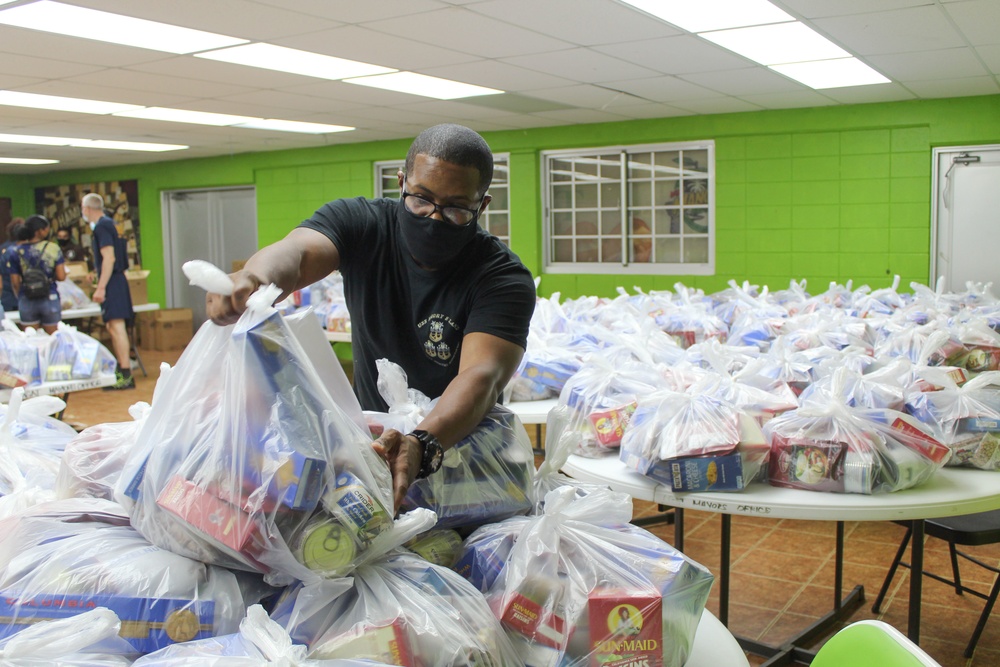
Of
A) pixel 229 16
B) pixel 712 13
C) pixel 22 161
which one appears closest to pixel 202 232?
pixel 22 161

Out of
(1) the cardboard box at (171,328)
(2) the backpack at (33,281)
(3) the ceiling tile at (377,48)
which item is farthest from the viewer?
(1) the cardboard box at (171,328)

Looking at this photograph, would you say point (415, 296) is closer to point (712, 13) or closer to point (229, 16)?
point (229, 16)

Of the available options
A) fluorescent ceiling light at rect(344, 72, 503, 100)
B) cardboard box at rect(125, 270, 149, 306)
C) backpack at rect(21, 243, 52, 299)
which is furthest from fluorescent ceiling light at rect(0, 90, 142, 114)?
cardboard box at rect(125, 270, 149, 306)

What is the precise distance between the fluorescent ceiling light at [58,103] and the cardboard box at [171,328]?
340 centimetres

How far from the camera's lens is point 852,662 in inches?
43.7

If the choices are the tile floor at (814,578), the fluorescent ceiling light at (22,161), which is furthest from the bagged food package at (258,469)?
the fluorescent ceiling light at (22,161)

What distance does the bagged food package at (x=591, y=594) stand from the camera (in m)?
1.04

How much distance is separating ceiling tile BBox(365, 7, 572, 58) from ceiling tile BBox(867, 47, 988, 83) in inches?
80.7

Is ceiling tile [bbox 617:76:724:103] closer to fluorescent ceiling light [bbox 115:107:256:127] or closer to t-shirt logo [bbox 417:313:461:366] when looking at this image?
fluorescent ceiling light [bbox 115:107:256:127]

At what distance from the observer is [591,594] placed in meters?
1.04

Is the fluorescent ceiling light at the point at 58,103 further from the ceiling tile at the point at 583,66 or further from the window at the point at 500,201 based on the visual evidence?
the ceiling tile at the point at 583,66

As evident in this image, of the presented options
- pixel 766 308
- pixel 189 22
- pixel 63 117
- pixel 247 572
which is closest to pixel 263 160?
pixel 63 117

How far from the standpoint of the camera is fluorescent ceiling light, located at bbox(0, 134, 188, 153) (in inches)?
329

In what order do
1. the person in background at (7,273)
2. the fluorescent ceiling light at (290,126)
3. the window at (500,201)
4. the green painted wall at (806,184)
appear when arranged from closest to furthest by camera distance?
1. the person in background at (7,273)
2. the green painted wall at (806,184)
3. the fluorescent ceiling light at (290,126)
4. the window at (500,201)
